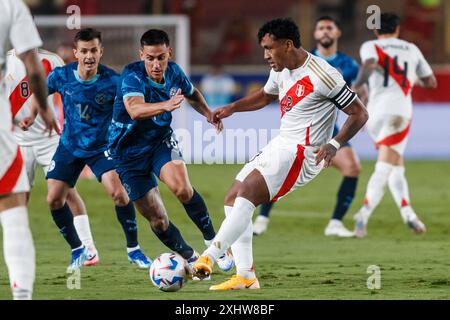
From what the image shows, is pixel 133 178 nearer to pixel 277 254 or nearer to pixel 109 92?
pixel 109 92

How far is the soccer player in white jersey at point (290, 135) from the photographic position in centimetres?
806

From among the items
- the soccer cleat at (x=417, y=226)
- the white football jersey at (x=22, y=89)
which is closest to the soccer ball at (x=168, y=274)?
the white football jersey at (x=22, y=89)

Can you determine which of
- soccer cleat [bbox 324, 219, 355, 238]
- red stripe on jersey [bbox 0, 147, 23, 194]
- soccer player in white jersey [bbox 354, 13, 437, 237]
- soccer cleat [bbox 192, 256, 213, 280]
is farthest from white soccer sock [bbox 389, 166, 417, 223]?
red stripe on jersey [bbox 0, 147, 23, 194]

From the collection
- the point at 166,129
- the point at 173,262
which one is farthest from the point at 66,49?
the point at 173,262

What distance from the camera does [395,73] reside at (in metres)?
12.4

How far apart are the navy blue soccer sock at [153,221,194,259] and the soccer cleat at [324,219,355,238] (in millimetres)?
3467

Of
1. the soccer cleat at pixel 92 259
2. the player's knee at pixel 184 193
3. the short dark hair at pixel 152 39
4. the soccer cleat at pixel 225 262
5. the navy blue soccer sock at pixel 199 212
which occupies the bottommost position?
the soccer cleat at pixel 92 259

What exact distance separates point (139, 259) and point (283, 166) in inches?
81.1

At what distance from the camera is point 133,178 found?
886 cm

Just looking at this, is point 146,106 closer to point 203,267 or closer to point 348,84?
point 203,267

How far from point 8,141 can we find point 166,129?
2.48 metres

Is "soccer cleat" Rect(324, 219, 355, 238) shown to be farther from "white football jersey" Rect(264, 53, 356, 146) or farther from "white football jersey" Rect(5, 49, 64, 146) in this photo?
"white football jersey" Rect(264, 53, 356, 146)

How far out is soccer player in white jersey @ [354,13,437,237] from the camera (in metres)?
12.2

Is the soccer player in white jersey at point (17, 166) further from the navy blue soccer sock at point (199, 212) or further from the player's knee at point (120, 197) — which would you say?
the player's knee at point (120, 197)
